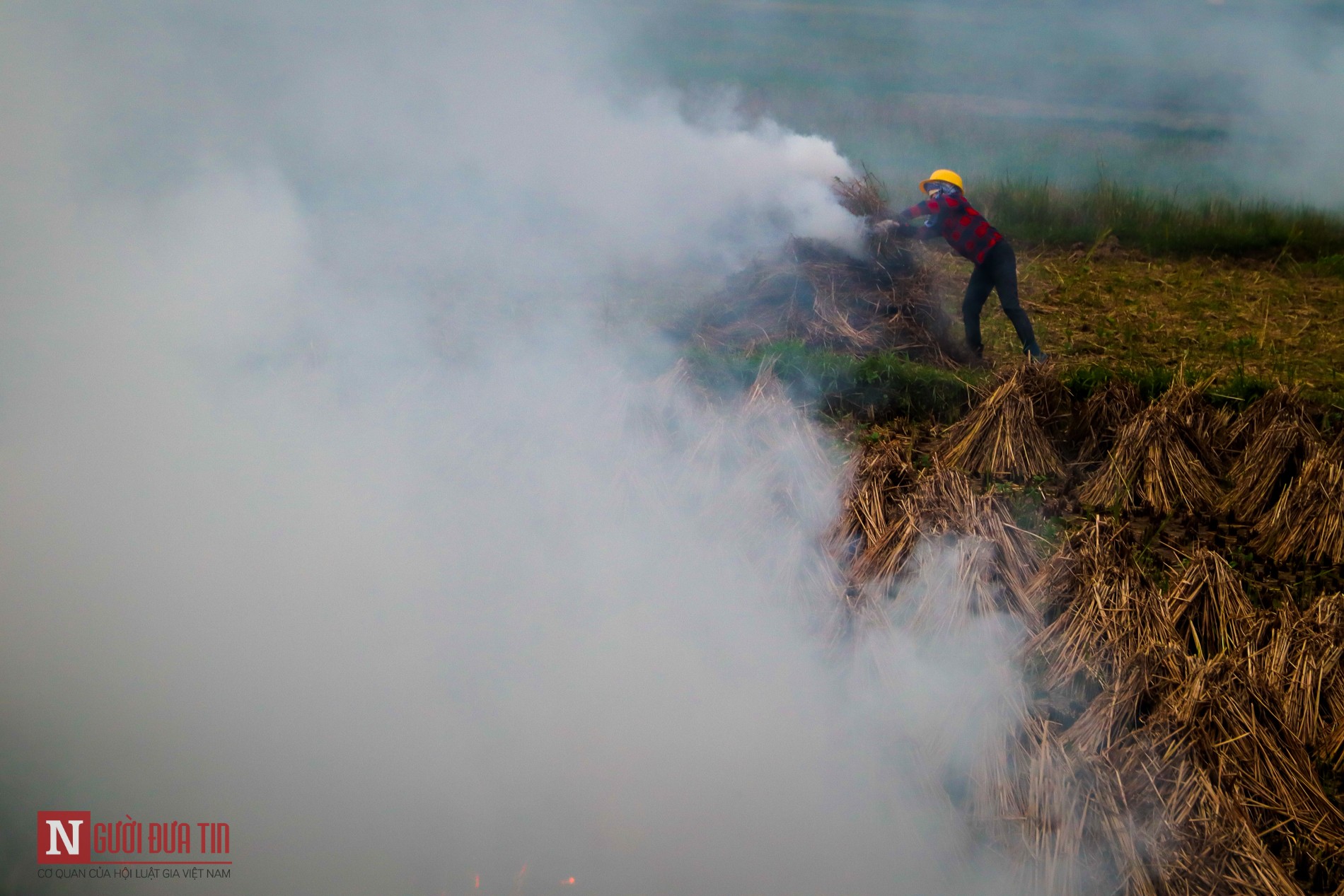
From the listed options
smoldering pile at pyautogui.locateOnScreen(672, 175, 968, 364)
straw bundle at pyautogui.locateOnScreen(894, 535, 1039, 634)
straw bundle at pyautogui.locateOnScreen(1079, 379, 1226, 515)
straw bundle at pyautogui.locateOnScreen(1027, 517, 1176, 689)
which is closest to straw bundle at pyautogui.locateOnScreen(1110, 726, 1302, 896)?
straw bundle at pyautogui.locateOnScreen(1027, 517, 1176, 689)

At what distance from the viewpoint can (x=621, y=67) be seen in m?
9.05

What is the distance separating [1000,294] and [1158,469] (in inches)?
82.0

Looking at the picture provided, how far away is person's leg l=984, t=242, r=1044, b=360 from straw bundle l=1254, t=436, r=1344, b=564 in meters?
2.08

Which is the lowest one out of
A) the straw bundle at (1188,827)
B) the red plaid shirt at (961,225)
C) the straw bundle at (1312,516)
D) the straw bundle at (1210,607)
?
the straw bundle at (1188,827)

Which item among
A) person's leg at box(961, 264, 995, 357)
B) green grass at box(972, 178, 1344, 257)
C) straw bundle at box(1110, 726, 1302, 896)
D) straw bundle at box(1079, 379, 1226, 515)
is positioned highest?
green grass at box(972, 178, 1344, 257)

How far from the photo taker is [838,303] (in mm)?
6645

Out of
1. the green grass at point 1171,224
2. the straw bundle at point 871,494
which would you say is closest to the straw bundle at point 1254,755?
the straw bundle at point 871,494

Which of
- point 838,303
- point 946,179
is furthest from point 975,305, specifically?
point 838,303

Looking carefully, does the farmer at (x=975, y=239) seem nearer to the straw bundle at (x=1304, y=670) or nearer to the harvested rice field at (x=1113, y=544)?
the harvested rice field at (x=1113, y=544)

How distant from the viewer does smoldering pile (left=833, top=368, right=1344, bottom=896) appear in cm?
335

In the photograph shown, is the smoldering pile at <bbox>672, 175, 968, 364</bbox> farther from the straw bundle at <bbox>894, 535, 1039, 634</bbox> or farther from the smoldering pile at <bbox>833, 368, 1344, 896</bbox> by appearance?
the straw bundle at <bbox>894, 535, 1039, 634</bbox>

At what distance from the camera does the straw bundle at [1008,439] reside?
17.9 ft

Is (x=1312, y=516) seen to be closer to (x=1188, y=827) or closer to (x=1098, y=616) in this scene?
(x=1098, y=616)

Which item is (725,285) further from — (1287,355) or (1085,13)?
(1085,13)
